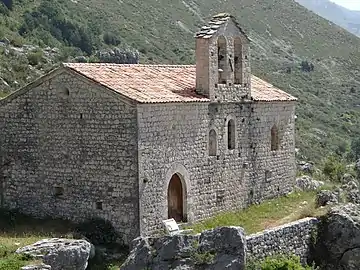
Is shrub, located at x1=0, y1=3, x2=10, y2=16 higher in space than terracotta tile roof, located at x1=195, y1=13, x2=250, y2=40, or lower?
higher

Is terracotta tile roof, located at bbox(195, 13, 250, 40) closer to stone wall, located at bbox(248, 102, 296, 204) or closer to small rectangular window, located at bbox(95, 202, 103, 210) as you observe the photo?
stone wall, located at bbox(248, 102, 296, 204)

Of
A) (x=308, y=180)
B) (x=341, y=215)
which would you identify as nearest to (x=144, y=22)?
(x=308, y=180)

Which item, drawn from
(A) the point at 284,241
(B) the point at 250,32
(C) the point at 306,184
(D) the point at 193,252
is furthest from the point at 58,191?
(B) the point at 250,32

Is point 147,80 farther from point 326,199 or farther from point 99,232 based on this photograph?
point 326,199

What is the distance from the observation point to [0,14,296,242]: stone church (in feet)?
63.5

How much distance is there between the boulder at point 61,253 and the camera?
1731 cm

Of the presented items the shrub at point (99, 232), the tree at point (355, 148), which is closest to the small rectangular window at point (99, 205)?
the shrub at point (99, 232)

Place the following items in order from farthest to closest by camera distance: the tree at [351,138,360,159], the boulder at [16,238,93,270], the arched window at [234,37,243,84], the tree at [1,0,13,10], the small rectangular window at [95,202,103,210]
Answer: the tree at [351,138,360,159], the tree at [1,0,13,10], the arched window at [234,37,243,84], the small rectangular window at [95,202,103,210], the boulder at [16,238,93,270]

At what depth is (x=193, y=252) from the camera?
1691cm

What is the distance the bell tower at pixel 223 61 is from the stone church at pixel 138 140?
34 millimetres

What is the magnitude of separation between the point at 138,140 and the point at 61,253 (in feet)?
12.1

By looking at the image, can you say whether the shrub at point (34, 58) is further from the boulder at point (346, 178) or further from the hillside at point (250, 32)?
the boulder at point (346, 178)

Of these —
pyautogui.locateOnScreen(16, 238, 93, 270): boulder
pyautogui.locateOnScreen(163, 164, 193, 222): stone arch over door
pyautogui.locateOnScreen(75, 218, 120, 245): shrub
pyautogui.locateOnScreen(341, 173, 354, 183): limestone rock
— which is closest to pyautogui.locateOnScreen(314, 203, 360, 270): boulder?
pyautogui.locateOnScreen(163, 164, 193, 222): stone arch over door

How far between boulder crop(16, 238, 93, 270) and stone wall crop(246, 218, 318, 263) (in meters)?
4.07
